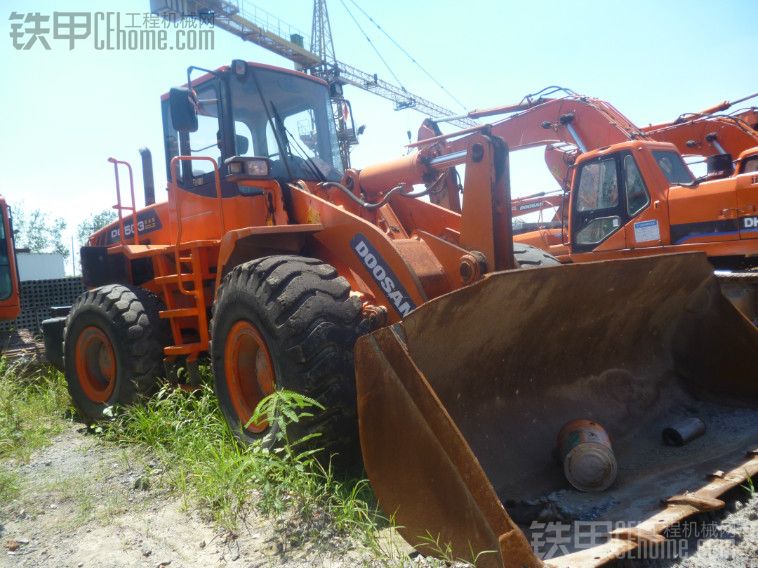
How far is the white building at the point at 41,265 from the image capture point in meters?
27.8

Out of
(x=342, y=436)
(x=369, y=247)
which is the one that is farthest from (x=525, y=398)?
(x=369, y=247)

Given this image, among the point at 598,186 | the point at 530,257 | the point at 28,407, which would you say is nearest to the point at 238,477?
the point at 530,257

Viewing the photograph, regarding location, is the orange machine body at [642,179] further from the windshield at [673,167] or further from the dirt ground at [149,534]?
the dirt ground at [149,534]

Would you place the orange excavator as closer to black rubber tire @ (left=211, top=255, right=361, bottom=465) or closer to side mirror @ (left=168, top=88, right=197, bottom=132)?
side mirror @ (left=168, top=88, right=197, bottom=132)

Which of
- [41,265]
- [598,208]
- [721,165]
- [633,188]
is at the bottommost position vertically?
[41,265]

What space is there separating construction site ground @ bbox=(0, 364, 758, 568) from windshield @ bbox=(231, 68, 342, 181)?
239 cm

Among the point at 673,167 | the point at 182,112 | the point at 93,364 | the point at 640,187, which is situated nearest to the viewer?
the point at 182,112

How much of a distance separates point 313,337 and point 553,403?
4.55 ft

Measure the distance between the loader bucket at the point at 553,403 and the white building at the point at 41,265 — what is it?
1136 inches

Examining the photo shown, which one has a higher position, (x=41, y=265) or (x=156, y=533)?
(x=41, y=265)

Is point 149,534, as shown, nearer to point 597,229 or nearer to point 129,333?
point 129,333

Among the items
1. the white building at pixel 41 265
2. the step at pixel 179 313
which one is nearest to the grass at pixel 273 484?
the step at pixel 179 313

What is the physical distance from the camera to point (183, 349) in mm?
4523

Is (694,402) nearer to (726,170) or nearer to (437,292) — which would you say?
(437,292)
